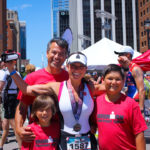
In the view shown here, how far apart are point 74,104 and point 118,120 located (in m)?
0.47

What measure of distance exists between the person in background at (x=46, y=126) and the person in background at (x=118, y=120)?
1.47ft

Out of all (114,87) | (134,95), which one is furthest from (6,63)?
(134,95)

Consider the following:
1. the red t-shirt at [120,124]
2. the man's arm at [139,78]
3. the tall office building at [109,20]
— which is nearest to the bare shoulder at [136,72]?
the man's arm at [139,78]

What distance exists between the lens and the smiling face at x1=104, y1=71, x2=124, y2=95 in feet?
8.28

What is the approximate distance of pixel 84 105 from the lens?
239 centimetres

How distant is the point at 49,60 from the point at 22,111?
65 centimetres

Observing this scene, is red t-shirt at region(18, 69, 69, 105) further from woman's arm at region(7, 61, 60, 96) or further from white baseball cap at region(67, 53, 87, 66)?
white baseball cap at region(67, 53, 87, 66)

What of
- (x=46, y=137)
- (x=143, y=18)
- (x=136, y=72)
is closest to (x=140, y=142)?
(x=46, y=137)

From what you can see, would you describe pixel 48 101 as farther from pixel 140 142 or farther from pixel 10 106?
pixel 10 106

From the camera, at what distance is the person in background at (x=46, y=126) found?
2486 mm

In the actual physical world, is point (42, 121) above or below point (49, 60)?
below

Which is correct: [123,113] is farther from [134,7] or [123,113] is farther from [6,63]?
[134,7]

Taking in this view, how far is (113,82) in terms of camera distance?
99.3 inches

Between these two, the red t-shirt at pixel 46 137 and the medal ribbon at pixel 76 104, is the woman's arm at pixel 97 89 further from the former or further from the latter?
the red t-shirt at pixel 46 137
